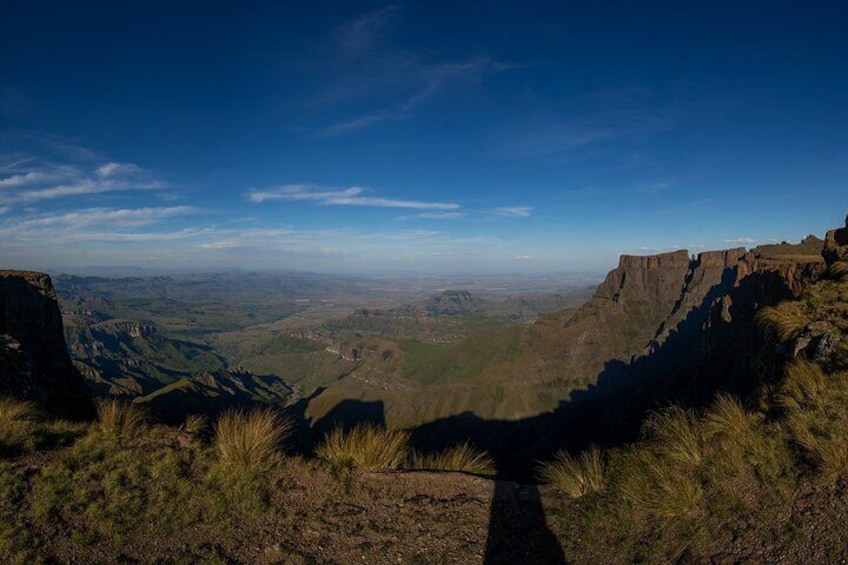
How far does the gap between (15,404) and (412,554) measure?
10120mm

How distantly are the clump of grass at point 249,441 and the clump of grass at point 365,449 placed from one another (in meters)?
1.04

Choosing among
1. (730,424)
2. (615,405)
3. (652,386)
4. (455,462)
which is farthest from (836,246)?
(615,405)

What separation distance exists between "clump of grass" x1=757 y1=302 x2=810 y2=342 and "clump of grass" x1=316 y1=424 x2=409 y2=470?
11.4 metres

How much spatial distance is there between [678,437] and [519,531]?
352 cm

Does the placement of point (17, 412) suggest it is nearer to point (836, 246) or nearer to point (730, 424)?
point (730, 424)

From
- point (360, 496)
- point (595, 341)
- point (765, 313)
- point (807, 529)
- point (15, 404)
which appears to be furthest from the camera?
point (595, 341)

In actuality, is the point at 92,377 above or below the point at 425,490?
below

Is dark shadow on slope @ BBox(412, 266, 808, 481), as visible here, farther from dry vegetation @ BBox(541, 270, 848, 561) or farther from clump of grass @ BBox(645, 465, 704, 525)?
clump of grass @ BBox(645, 465, 704, 525)

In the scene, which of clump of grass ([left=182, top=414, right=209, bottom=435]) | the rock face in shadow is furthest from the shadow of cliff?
the rock face in shadow

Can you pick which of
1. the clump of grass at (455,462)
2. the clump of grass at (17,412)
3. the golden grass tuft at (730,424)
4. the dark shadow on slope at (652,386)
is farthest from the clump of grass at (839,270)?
the clump of grass at (17,412)

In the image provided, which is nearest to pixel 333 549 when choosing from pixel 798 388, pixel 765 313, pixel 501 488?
pixel 501 488

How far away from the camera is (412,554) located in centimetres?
659

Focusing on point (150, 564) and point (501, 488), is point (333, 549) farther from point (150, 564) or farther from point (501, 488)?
point (501, 488)

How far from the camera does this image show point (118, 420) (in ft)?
31.8
